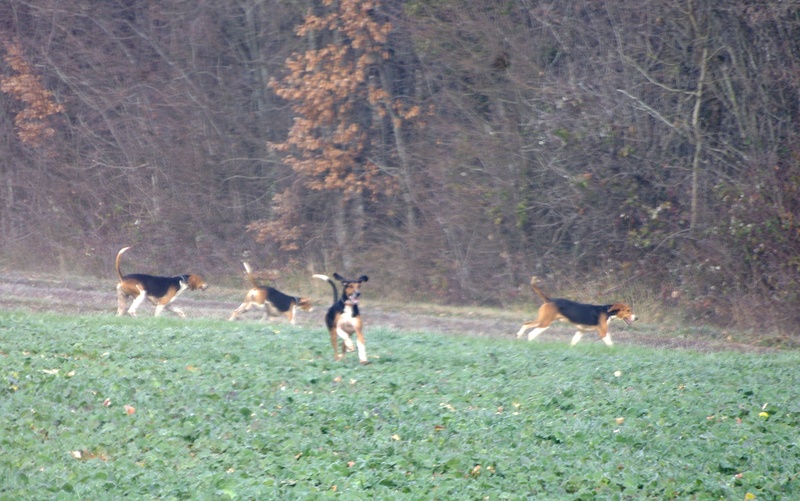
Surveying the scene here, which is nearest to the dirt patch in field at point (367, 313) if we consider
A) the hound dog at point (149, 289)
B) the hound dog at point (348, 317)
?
the hound dog at point (149, 289)

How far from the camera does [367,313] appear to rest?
2102 cm

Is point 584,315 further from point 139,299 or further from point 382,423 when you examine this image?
point 139,299

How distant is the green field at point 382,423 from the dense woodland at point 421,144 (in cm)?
833

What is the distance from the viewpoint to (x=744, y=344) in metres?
16.6

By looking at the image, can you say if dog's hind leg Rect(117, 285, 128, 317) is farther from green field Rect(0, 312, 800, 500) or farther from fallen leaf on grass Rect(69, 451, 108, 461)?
fallen leaf on grass Rect(69, 451, 108, 461)

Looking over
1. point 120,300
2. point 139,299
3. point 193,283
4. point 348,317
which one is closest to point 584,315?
point 348,317

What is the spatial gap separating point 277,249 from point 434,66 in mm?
7779

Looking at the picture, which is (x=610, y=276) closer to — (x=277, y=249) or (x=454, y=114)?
(x=454, y=114)

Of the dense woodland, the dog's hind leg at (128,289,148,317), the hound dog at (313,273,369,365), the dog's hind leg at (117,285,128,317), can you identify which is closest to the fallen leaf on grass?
the hound dog at (313,273,369,365)

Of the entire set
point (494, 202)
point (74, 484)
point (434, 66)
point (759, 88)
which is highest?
point (434, 66)

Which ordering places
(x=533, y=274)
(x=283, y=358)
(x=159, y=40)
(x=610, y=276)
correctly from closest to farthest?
1. (x=283, y=358)
2. (x=610, y=276)
3. (x=533, y=274)
4. (x=159, y=40)

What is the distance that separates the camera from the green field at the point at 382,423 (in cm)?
699

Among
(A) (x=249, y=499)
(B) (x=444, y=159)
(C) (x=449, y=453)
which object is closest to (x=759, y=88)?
(B) (x=444, y=159)

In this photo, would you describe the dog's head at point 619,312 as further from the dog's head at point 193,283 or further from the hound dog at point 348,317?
the dog's head at point 193,283
